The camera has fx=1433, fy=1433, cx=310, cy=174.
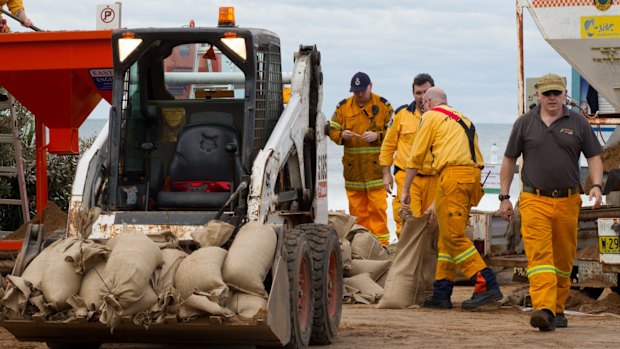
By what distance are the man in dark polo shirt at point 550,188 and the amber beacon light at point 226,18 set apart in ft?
7.28

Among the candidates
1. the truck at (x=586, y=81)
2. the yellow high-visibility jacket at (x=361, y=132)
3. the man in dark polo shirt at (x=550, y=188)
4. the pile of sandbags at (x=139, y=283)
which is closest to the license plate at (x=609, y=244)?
the man in dark polo shirt at (x=550, y=188)

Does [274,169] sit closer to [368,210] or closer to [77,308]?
[77,308]

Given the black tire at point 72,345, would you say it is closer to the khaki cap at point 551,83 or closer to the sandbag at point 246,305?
the sandbag at point 246,305

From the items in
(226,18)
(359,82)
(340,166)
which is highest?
(226,18)

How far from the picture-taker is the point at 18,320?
7.82 metres

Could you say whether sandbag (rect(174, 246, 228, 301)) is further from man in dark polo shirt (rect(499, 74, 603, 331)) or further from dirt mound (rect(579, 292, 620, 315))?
dirt mound (rect(579, 292, 620, 315))

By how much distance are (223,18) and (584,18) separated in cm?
405

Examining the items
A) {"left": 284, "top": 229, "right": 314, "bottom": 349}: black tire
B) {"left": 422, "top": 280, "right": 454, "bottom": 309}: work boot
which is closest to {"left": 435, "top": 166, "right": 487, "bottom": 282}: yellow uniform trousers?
{"left": 422, "top": 280, "right": 454, "bottom": 309}: work boot

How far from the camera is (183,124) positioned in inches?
384

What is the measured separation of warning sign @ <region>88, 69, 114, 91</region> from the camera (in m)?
11.2

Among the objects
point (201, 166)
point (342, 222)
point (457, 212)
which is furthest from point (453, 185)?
point (201, 166)

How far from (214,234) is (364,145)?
7.07 metres

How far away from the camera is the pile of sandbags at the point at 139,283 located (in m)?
7.61

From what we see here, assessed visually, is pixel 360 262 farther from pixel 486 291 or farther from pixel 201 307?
pixel 201 307
